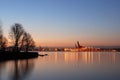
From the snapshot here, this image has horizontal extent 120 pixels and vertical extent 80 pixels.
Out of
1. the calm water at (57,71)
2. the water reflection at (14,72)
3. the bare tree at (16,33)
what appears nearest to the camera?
the water reflection at (14,72)

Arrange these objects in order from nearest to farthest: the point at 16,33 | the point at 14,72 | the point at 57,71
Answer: the point at 14,72 → the point at 57,71 → the point at 16,33

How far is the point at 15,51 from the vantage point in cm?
6688

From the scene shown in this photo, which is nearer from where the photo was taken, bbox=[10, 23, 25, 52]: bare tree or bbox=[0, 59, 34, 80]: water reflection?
bbox=[0, 59, 34, 80]: water reflection

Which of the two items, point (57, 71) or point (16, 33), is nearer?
point (57, 71)

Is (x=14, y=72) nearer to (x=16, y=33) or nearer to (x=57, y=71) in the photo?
(x=57, y=71)

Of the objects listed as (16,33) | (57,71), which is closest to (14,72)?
(57,71)

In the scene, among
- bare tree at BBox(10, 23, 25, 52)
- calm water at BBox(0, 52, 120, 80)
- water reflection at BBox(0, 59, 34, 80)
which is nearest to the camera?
water reflection at BBox(0, 59, 34, 80)

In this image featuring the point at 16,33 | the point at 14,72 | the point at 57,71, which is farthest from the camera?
the point at 16,33

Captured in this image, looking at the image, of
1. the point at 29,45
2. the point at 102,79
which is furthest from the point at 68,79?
the point at 29,45

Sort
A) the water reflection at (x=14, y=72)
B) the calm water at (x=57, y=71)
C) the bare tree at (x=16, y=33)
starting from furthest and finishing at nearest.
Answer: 1. the bare tree at (x=16, y=33)
2. the calm water at (x=57, y=71)
3. the water reflection at (x=14, y=72)

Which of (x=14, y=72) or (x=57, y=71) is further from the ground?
(x=14, y=72)

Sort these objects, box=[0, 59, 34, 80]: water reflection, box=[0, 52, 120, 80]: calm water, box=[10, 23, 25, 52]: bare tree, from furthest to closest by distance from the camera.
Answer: box=[10, 23, 25, 52]: bare tree
box=[0, 52, 120, 80]: calm water
box=[0, 59, 34, 80]: water reflection

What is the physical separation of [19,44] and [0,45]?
15.1 metres

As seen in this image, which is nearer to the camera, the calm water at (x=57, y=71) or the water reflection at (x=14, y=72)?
the water reflection at (x=14, y=72)
